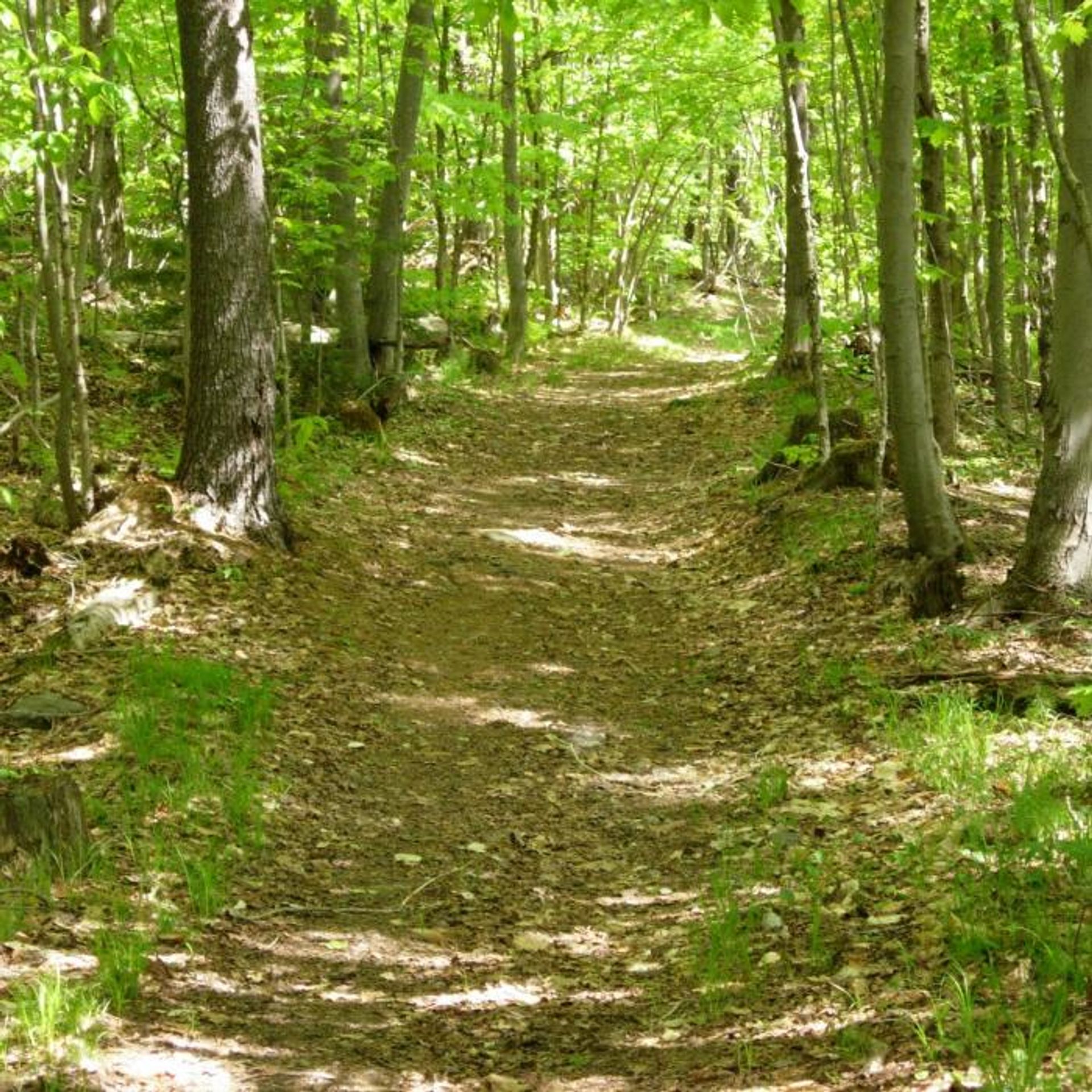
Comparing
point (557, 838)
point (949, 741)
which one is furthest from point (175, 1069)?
point (949, 741)

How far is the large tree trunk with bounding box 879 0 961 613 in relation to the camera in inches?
298

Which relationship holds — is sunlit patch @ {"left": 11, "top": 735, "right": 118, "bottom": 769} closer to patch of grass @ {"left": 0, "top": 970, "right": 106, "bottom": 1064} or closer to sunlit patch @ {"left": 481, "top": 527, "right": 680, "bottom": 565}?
patch of grass @ {"left": 0, "top": 970, "right": 106, "bottom": 1064}

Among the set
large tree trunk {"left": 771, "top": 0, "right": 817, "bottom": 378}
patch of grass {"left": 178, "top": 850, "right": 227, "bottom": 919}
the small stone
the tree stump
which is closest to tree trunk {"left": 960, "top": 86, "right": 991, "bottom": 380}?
large tree trunk {"left": 771, "top": 0, "right": 817, "bottom": 378}

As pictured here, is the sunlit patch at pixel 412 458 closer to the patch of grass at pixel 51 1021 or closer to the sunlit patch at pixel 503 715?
the sunlit patch at pixel 503 715

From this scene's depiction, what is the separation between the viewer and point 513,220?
17203 mm

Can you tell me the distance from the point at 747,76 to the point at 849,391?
5.27 metres

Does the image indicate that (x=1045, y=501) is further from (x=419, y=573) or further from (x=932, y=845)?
(x=419, y=573)

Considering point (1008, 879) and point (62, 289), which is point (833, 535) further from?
point (62, 289)

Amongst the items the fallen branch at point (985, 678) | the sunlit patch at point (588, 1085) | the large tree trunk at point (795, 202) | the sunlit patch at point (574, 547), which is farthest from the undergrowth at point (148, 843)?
the large tree trunk at point (795, 202)

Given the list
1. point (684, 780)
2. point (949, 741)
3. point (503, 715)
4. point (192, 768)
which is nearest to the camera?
point (192, 768)

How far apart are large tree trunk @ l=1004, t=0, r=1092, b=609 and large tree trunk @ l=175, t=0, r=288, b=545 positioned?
5179mm

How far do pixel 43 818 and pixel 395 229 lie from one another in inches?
433

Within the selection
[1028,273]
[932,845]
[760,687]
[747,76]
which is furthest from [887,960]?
[747,76]

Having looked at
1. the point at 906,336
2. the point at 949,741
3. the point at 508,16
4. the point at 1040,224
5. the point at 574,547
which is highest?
the point at 1040,224
